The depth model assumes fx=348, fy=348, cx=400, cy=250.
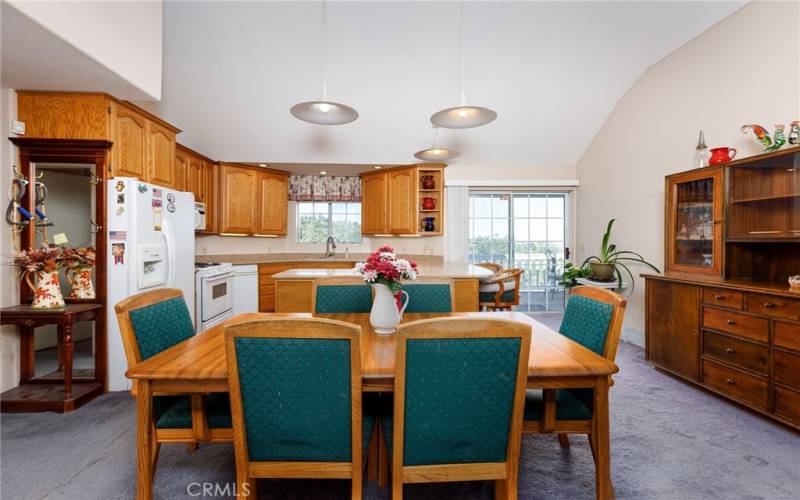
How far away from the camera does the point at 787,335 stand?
2.09 m

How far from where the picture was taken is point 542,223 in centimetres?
535

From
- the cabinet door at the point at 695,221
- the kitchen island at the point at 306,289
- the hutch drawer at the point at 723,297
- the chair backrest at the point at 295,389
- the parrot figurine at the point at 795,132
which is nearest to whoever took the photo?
the chair backrest at the point at 295,389

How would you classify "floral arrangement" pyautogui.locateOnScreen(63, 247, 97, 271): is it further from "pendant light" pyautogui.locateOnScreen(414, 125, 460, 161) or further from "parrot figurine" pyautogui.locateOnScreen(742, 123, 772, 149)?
"parrot figurine" pyautogui.locateOnScreen(742, 123, 772, 149)

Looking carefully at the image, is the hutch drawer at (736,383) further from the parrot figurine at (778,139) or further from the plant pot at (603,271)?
the parrot figurine at (778,139)

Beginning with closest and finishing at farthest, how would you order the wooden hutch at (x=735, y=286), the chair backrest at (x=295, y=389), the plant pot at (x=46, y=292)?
the chair backrest at (x=295, y=389), the wooden hutch at (x=735, y=286), the plant pot at (x=46, y=292)

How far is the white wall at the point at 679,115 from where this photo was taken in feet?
8.55

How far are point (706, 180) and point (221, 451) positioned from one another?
3.96 m

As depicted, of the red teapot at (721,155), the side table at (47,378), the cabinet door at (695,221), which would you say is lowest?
the side table at (47,378)

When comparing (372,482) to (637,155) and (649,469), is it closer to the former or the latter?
(649,469)

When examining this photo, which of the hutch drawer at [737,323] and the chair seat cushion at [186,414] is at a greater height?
the hutch drawer at [737,323]

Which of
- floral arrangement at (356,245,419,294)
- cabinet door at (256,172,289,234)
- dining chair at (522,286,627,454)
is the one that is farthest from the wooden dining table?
cabinet door at (256,172,289,234)

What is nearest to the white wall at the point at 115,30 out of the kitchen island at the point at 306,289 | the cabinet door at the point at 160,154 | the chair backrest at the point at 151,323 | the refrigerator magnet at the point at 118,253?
the cabinet door at the point at 160,154

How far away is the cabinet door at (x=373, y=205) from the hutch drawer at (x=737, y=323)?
3787 millimetres

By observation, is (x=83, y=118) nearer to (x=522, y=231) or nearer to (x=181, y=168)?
(x=181, y=168)
